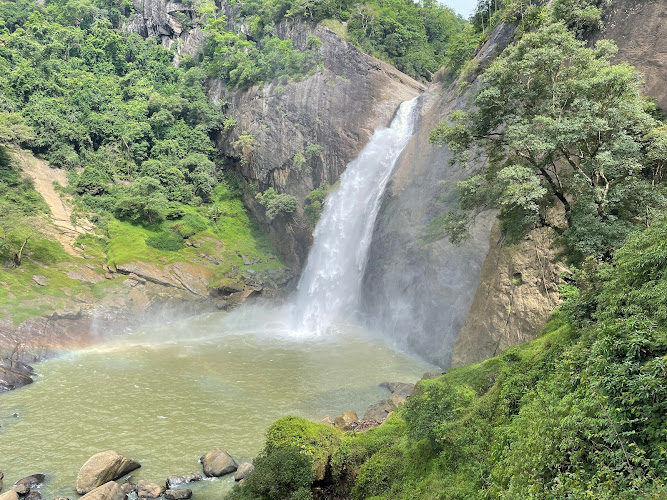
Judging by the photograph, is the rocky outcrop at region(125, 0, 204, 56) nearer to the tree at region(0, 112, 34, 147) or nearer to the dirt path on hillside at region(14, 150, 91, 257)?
the tree at region(0, 112, 34, 147)

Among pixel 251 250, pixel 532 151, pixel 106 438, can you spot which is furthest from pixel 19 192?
pixel 532 151

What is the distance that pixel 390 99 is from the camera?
39.2m

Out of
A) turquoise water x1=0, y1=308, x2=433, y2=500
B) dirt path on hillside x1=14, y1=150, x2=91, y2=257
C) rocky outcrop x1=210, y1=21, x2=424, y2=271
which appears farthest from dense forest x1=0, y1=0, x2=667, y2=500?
rocky outcrop x1=210, y1=21, x2=424, y2=271

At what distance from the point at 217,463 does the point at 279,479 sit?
180 inches

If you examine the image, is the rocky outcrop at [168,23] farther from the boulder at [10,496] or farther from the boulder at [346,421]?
the boulder at [10,496]

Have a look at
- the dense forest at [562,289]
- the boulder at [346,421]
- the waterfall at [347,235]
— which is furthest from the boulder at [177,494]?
the waterfall at [347,235]

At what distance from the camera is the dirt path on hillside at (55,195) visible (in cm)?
3125

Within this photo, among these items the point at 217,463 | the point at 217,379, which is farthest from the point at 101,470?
the point at 217,379

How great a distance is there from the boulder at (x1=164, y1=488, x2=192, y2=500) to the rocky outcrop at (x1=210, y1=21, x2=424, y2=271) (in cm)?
2727

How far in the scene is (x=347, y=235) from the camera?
1289 inches

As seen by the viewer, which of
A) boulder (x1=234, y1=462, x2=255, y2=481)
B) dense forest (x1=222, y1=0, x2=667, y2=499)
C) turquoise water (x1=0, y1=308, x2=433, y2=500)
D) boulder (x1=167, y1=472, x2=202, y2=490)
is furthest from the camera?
turquoise water (x1=0, y1=308, x2=433, y2=500)

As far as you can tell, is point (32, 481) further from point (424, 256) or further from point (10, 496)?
point (424, 256)

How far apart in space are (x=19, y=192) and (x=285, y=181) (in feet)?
72.1

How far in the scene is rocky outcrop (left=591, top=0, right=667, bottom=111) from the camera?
15.3 meters
